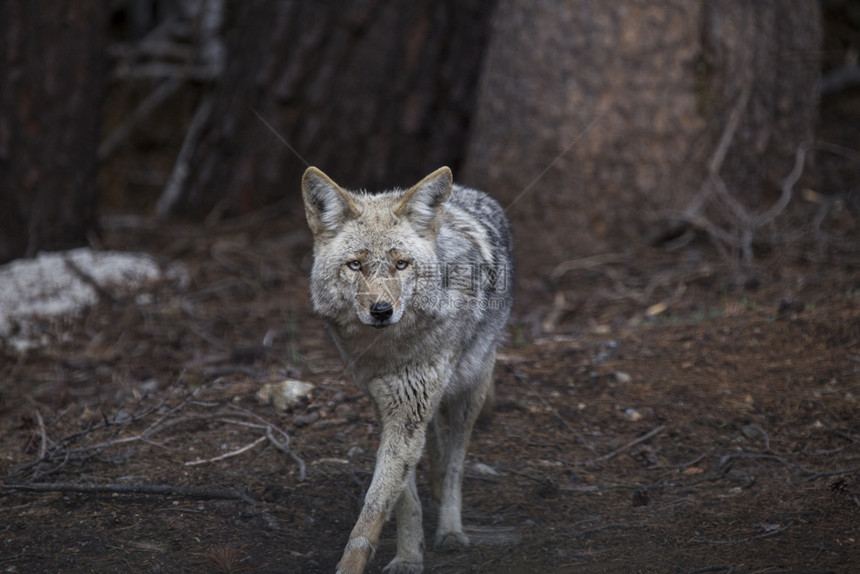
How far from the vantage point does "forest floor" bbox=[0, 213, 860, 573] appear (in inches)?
164

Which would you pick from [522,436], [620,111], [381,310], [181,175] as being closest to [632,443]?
[522,436]

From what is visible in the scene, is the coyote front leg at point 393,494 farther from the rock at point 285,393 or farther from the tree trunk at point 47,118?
the tree trunk at point 47,118

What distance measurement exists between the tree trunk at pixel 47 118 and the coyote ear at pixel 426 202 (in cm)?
543

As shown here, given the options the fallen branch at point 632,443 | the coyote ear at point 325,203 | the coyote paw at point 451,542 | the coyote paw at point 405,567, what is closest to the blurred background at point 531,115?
the fallen branch at point 632,443

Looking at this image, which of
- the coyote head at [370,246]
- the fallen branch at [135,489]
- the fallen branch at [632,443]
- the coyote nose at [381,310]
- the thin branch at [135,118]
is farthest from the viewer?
the thin branch at [135,118]

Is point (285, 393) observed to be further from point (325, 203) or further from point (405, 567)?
point (325, 203)

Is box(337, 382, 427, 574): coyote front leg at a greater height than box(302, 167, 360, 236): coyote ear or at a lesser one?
lesser

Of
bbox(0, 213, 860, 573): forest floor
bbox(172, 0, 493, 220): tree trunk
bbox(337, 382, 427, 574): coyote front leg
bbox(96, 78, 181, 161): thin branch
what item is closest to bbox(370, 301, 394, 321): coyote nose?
bbox(337, 382, 427, 574): coyote front leg

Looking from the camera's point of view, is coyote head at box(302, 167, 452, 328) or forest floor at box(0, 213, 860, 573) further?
forest floor at box(0, 213, 860, 573)

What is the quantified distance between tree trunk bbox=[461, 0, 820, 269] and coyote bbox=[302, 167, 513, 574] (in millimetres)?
3817

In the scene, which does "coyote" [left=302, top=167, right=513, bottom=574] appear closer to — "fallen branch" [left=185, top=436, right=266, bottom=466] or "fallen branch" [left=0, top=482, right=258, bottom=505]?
"fallen branch" [left=0, top=482, right=258, bottom=505]

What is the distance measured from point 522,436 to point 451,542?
3.99 feet

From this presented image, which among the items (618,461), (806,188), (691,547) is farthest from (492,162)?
(691,547)

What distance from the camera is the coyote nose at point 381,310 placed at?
3729 mm
